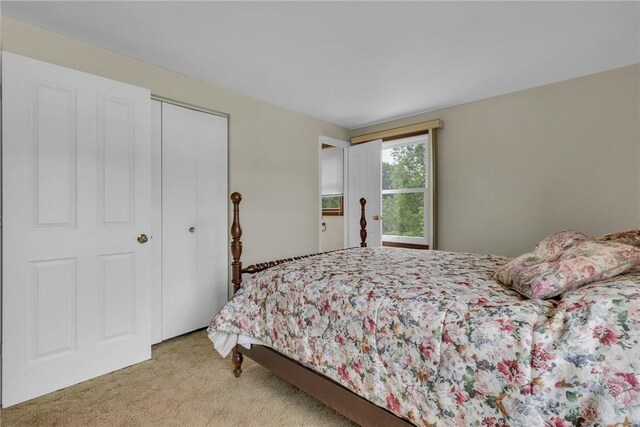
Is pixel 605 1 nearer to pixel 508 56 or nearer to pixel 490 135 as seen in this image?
pixel 508 56

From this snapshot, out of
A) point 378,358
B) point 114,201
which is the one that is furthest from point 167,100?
point 378,358

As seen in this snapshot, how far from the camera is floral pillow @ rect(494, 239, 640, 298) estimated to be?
45.9 inches

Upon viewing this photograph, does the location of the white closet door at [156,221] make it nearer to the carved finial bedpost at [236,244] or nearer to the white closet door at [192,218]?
the white closet door at [192,218]

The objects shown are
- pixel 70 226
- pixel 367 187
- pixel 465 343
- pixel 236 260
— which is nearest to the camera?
pixel 465 343

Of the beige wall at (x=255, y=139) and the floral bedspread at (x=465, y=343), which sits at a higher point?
the beige wall at (x=255, y=139)

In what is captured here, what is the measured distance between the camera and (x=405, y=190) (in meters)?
4.14

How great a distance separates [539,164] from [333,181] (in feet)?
9.04

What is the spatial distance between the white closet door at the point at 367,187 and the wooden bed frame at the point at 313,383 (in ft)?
7.34

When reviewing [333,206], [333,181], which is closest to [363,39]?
[333,181]

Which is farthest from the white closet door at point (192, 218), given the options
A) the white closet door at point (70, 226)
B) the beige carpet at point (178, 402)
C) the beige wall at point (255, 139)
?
the beige carpet at point (178, 402)

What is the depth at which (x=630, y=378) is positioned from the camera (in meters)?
0.86

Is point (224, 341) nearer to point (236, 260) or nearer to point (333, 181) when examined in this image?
point (236, 260)

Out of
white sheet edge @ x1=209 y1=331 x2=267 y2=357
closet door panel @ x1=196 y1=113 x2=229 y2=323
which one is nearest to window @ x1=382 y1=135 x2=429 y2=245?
closet door panel @ x1=196 y1=113 x2=229 y2=323

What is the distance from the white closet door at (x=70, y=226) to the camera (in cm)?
191
